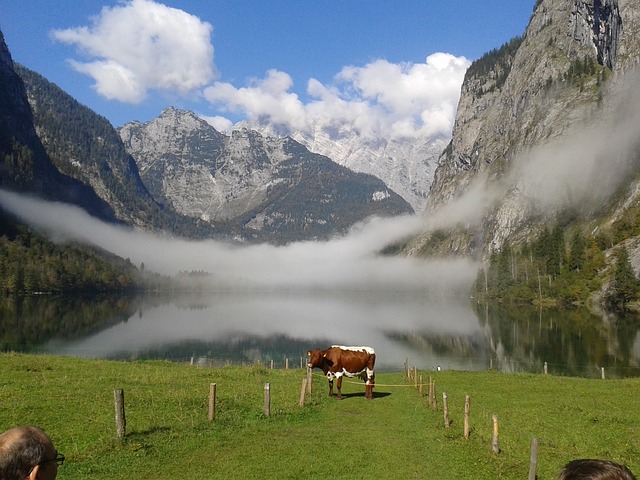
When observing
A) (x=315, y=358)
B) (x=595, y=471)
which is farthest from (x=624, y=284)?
(x=595, y=471)

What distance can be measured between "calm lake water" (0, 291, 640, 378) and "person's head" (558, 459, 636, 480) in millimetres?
66623

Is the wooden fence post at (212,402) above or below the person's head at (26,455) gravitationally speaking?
below

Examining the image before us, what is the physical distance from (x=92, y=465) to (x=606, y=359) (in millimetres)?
75526

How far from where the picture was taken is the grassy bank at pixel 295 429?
789 inches

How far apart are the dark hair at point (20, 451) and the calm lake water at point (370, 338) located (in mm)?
69043

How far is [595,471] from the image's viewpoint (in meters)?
5.16

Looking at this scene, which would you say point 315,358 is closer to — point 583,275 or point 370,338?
point 370,338

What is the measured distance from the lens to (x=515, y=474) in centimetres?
1948

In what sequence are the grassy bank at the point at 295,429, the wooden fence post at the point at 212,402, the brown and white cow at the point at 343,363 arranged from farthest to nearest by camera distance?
the brown and white cow at the point at 343,363, the wooden fence post at the point at 212,402, the grassy bank at the point at 295,429

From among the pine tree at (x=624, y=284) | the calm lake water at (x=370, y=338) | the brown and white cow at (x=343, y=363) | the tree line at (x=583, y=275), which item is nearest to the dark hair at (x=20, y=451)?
the brown and white cow at (x=343, y=363)

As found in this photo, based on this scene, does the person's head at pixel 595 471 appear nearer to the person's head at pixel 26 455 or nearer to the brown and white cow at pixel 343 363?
the person's head at pixel 26 455

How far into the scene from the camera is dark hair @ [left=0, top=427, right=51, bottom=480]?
223 inches

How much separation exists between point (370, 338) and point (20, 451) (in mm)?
104052

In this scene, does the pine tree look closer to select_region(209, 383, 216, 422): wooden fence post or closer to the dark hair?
select_region(209, 383, 216, 422): wooden fence post
